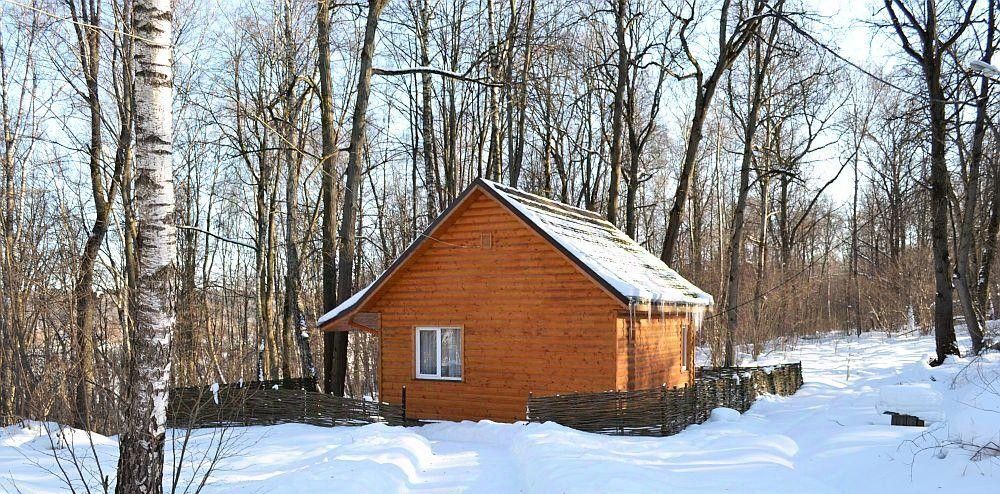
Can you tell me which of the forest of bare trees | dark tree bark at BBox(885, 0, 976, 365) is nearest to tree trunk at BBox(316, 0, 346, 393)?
the forest of bare trees

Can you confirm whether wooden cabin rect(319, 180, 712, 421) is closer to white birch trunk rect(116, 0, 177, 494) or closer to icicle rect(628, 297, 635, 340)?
icicle rect(628, 297, 635, 340)

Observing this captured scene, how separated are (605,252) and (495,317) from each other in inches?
112

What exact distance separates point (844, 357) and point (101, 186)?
25.3 metres

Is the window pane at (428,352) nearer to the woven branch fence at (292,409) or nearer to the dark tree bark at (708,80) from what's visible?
the woven branch fence at (292,409)

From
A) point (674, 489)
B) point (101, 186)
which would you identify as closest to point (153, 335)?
point (674, 489)

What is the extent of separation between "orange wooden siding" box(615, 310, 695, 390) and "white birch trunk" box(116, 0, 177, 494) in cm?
860

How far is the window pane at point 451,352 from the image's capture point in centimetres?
1455

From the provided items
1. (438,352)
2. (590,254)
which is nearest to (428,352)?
(438,352)

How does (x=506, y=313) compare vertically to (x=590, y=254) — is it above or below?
below

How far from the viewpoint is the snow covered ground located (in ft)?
25.0

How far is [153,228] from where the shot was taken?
19.2 feet

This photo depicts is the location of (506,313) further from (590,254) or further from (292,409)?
(292,409)

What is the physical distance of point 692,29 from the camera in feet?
72.3

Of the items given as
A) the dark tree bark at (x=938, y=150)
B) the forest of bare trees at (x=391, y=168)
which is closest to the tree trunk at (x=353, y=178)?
the forest of bare trees at (x=391, y=168)
